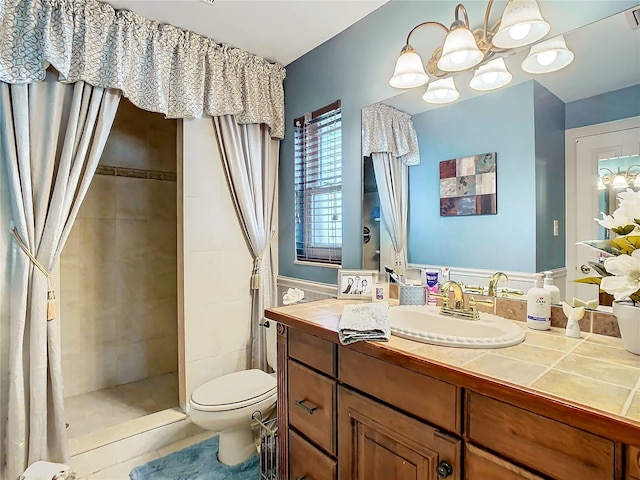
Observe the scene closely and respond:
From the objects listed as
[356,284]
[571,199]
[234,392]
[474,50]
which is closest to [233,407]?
[234,392]

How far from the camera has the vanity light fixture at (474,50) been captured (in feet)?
4.12

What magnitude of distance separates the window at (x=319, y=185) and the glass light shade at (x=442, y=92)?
643mm

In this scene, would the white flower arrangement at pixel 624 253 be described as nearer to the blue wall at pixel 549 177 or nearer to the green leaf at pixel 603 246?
the green leaf at pixel 603 246

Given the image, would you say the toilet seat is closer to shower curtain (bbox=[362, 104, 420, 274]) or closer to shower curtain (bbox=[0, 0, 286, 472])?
shower curtain (bbox=[0, 0, 286, 472])

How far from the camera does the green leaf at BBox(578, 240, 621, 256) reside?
40.8 inches

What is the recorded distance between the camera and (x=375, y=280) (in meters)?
1.87

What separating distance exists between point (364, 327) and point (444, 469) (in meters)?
0.43

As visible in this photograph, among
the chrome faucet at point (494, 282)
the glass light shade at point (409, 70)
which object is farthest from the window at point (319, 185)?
the chrome faucet at point (494, 282)

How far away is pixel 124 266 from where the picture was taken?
2.77 metres

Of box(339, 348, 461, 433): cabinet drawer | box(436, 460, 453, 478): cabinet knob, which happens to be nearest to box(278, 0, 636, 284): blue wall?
box(339, 348, 461, 433): cabinet drawer

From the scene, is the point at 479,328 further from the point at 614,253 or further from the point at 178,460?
the point at 178,460

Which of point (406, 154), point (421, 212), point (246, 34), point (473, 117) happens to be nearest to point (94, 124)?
point (246, 34)

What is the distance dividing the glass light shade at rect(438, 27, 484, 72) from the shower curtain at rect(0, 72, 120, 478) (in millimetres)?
1725

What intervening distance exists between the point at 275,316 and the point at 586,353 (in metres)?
1.06
